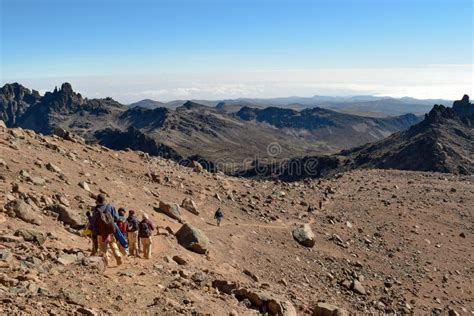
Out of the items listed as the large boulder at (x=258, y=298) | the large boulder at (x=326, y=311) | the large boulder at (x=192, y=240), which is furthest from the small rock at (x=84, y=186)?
the large boulder at (x=326, y=311)

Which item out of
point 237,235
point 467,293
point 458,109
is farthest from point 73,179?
point 458,109

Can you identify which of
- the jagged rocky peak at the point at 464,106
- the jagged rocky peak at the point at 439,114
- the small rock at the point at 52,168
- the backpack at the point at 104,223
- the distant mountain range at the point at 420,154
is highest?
the jagged rocky peak at the point at 464,106

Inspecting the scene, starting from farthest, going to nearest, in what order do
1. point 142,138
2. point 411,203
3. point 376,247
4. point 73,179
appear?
point 142,138 → point 411,203 → point 376,247 → point 73,179

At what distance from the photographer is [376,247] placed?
25.0m

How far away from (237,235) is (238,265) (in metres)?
3.82

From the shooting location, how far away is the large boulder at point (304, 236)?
2328 cm

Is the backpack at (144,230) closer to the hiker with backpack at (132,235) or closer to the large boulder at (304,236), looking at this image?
the hiker with backpack at (132,235)

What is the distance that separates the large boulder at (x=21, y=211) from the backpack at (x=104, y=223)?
3.01 m

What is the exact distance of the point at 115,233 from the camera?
1321cm

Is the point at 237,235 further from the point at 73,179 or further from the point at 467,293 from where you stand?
the point at 467,293

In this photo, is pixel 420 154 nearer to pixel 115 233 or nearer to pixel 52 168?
pixel 52 168

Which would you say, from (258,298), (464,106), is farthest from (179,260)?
(464,106)

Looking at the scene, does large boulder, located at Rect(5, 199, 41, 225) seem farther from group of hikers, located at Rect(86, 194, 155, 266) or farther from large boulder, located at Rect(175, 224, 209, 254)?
large boulder, located at Rect(175, 224, 209, 254)

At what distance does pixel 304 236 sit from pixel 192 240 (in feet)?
25.2
